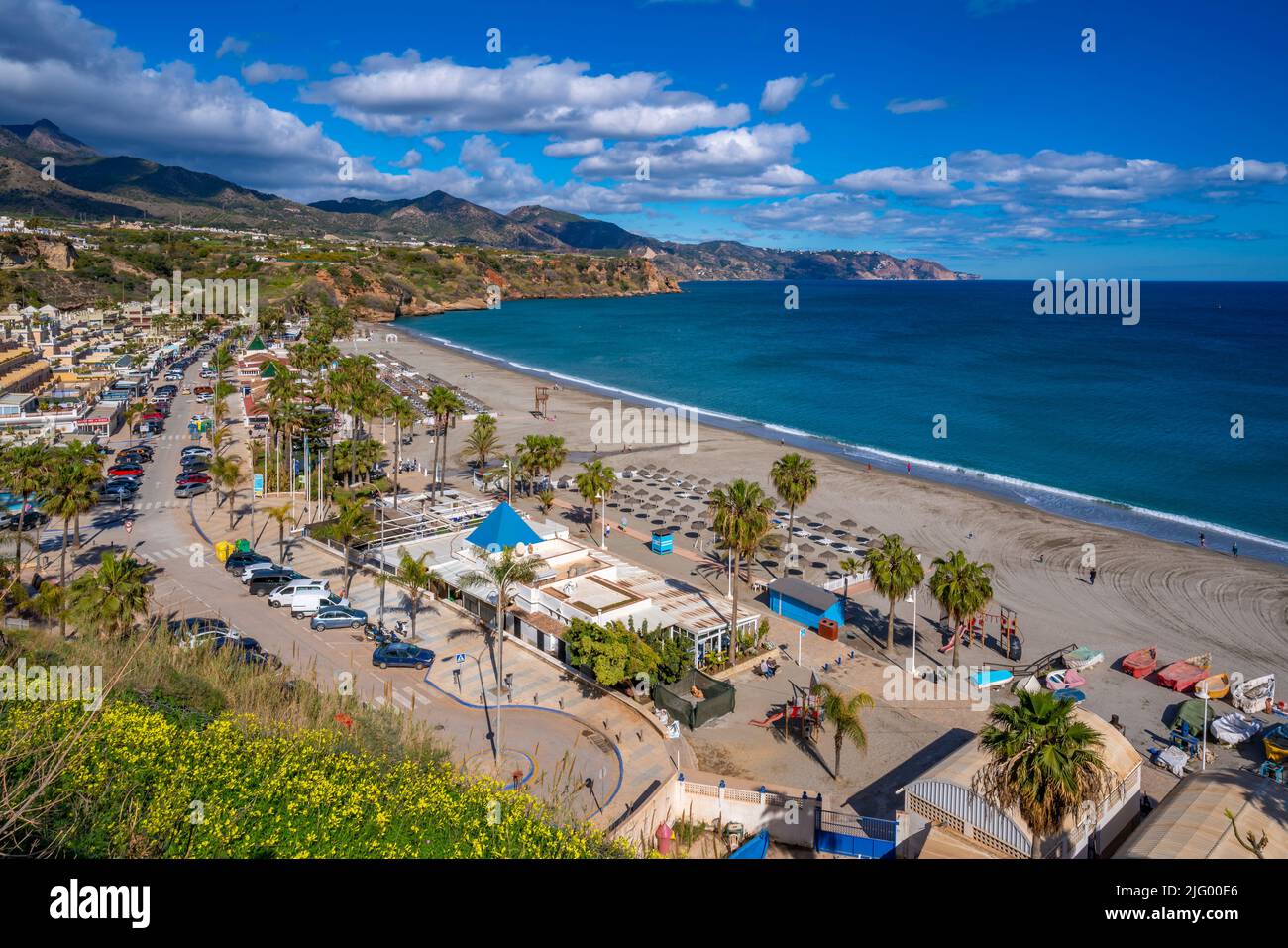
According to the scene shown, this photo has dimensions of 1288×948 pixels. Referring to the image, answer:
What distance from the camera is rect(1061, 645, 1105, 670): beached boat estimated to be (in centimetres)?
2872

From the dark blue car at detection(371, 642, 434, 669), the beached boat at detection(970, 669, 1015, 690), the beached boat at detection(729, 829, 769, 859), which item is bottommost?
the beached boat at detection(729, 829, 769, 859)

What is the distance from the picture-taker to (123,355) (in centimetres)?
7962

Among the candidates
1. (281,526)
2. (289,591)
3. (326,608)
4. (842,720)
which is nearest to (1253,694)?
(842,720)

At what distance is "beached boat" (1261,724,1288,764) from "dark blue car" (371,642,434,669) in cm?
2576

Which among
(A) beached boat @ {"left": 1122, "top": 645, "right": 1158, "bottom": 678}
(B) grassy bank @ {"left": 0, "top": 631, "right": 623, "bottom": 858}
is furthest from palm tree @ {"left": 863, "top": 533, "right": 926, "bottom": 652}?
(B) grassy bank @ {"left": 0, "top": 631, "right": 623, "bottom": 858}

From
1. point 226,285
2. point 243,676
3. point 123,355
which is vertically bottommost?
point 243,676

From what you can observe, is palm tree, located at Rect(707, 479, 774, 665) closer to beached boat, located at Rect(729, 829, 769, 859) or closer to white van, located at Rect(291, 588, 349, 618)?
beached boat, located at Rect(729, 829, 769, 859)

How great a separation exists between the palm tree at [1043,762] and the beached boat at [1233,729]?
12865 mm

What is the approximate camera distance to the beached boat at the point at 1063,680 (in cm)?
2731

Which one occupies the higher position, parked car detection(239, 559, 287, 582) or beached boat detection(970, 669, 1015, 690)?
parked car detection(239, 559, 287, 582)

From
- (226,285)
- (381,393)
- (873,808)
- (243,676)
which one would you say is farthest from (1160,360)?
(226,285)

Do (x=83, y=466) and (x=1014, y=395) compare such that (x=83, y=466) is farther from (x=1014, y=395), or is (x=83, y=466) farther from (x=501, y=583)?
(x=1014, y=395)
